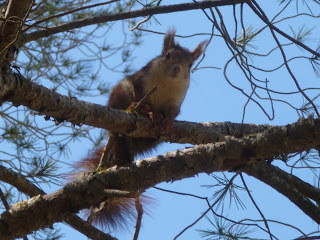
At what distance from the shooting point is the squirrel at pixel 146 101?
2.28 meters

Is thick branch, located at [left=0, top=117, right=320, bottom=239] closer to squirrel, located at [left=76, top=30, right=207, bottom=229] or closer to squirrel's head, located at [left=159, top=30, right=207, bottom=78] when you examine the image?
squirrel, located at [left=76, top=30, right=207, bottom=229]

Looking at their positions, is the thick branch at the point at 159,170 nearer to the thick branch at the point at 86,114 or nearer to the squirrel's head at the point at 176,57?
the thick branch at the point at 86,114

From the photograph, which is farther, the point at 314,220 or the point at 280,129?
the point at 314,220

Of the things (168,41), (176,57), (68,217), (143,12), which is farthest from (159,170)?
(168,41)

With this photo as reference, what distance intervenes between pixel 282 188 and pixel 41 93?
967 millimetres

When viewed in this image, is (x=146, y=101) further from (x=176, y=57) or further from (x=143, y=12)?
(x=143, y=12)

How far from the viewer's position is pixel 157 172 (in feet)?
4.84

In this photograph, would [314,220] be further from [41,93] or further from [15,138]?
[15,138]

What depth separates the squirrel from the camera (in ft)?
7.47

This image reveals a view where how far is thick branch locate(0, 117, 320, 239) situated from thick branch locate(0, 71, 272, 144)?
0.17 m

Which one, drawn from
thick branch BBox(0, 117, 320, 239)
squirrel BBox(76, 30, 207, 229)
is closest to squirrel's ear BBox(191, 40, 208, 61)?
squirrel BBox(76, 30, 207, 229)

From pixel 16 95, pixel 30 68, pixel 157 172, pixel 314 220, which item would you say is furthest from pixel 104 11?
pixel 314 220

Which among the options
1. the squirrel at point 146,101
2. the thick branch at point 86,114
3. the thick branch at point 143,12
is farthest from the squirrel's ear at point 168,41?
the thick branch at point 143,12

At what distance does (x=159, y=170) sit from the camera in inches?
58.1
